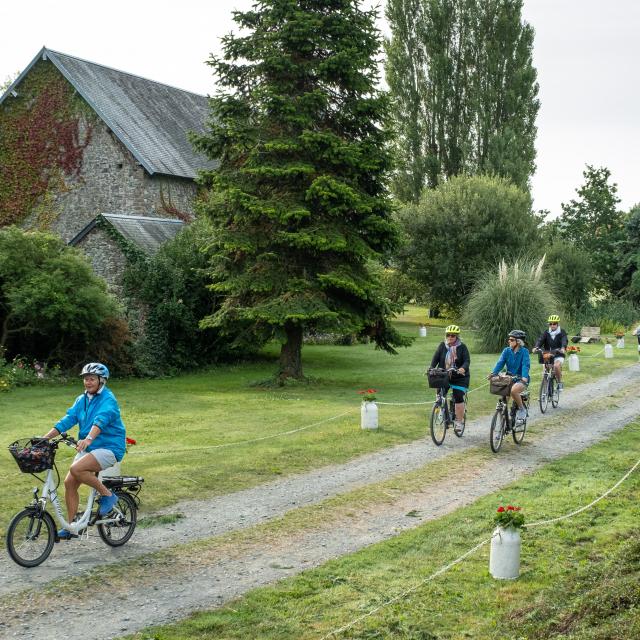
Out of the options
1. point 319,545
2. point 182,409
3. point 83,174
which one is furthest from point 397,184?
point 319,545

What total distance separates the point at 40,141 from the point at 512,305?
67.8 feet

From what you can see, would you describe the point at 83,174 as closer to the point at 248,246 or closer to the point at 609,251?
the point at 248,246

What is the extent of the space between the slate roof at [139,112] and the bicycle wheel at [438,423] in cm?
2194

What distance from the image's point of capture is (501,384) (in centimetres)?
1356

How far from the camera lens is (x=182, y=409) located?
18.5m

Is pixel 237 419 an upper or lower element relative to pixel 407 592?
upper

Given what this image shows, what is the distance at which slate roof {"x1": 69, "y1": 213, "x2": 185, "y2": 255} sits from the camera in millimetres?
26406

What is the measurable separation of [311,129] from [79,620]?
1710 centimetres

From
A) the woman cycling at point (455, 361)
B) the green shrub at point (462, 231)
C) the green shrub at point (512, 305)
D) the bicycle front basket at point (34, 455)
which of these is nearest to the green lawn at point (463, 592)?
the bicycle front basket at point (34, 455)

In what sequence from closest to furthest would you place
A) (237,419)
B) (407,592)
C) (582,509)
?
(407,592) < (582,509) < (237,419)

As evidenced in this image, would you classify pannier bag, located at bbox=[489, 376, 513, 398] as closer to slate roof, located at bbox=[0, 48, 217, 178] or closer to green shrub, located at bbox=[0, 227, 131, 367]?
green shrub, located at bbox=[0, 227, 131, 367]

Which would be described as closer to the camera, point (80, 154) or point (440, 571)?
point (440, 571)

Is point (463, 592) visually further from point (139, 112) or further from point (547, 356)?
point (139, 112)

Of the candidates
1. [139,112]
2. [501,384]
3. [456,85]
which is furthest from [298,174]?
[456,85]
